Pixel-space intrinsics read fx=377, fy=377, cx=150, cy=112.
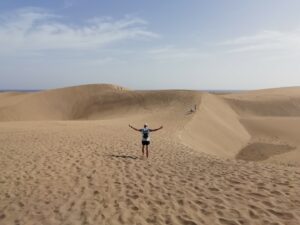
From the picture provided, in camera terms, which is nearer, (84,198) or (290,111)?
(84,198)

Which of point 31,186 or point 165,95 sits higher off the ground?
point 165,95

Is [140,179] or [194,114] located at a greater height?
[194,114]

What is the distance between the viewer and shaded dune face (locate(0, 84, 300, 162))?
2173 centimetres

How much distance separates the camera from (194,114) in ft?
87.4

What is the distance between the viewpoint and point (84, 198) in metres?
8.38

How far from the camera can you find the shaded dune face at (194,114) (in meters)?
21.7

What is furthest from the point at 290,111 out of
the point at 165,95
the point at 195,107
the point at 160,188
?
the point at 160,188

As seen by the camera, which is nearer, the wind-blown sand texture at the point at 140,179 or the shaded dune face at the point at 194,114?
the wind-blown sand texture at the point at 140,179

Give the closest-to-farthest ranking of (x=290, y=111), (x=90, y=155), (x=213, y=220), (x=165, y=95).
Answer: (x=213, y=220)
(x=90, y=155)
(x=165, y=95)
(x=290, y=111)

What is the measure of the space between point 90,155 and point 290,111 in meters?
35.2

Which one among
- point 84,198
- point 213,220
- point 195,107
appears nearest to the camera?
point 213,220

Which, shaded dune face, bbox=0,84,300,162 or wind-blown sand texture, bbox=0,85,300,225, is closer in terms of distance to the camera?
wind-blown sand texture, bbox=0,85,300,225

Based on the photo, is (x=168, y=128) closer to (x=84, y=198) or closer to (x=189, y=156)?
(x=189, y=156)

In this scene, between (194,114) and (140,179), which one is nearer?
(140,179)
